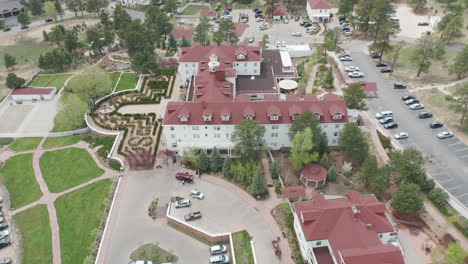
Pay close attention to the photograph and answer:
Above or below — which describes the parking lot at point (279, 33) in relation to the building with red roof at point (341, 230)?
above

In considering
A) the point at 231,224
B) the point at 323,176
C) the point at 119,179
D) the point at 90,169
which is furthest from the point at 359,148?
the point at 90,169

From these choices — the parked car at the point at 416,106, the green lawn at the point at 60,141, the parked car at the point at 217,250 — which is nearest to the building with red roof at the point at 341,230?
the parked car at the point at 217,250

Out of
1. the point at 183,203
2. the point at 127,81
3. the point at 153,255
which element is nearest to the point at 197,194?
the point at 183,203

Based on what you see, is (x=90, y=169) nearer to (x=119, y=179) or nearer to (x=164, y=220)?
(x=119, y=179)

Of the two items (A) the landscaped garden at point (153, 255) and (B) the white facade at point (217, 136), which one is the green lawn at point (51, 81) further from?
(A) the landscaped garden at point (153, 255)

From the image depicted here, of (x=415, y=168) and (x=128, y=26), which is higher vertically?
(x=128, y=26)

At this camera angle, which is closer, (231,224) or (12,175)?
(231,224)
